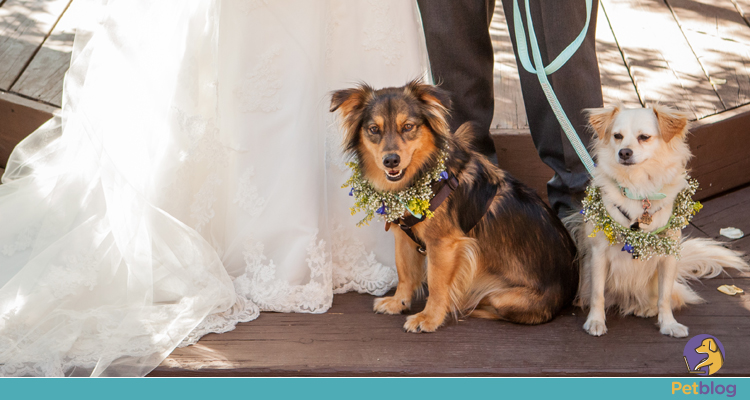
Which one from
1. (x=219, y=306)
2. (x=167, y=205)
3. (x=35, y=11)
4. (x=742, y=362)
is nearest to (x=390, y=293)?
(x=219, y=306)

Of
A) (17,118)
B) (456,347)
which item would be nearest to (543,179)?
(456,347)

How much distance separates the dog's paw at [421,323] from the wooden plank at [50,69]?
2.39 meters

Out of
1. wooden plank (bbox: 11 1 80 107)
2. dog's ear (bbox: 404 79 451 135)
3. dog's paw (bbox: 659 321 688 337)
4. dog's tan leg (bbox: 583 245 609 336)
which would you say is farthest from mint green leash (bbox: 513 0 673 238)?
wooden plank (bbox: 11 1 80 107)

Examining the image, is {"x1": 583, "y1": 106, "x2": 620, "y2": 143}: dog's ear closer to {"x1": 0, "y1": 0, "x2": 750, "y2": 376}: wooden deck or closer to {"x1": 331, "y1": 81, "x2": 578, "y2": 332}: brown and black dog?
{"x1": 331, "y1": 81, "x2": 578, "y2": 332}: brown and black dog

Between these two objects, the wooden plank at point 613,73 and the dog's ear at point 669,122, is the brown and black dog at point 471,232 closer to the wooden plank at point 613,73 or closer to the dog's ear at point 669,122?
the dog's ear at point 669,122

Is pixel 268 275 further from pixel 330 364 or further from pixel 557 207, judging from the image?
pixel 557 207

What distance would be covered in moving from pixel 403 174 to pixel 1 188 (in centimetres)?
191

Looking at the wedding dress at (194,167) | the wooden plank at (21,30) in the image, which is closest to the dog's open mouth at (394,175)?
the wedding dress at (194,167)

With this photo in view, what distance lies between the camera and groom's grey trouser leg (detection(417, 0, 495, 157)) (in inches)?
107

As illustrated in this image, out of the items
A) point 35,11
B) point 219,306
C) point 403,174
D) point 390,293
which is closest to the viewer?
point 403,174

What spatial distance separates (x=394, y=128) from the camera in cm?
217

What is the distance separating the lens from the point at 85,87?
243cm

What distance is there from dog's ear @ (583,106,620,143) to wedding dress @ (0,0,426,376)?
91 centimetres

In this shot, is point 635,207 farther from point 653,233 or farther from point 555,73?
point 555,73
